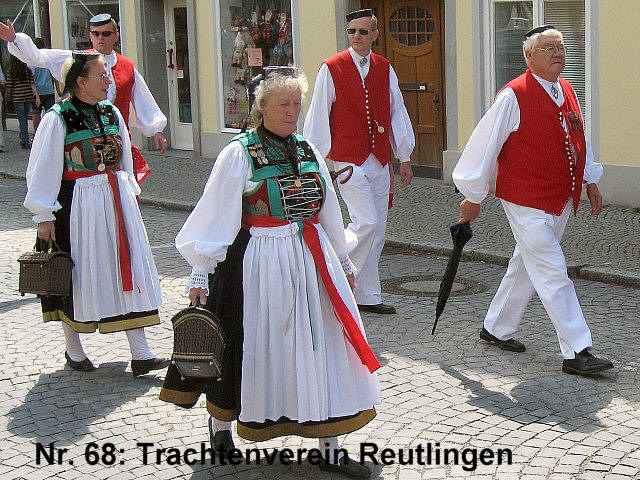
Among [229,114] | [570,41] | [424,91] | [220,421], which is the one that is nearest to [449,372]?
[220,421]

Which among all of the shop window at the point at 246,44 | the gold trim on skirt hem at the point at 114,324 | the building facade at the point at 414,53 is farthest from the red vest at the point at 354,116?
the shop window at the point at 246,44

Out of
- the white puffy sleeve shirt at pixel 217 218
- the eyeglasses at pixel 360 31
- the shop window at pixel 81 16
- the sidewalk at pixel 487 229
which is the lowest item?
the sidewalk at pixel 487 229

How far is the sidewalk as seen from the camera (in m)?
9.95

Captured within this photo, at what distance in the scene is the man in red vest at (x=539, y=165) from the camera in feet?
23.0

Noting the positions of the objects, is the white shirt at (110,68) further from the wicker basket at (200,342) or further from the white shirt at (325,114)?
the wicker basket at (200,342)

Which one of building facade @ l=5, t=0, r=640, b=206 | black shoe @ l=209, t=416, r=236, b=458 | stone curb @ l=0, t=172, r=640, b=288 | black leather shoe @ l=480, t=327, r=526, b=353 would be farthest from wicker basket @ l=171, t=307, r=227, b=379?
building facade @ l=5, t=0, r=640, b=206

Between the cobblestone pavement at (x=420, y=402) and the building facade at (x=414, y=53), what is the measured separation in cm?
428

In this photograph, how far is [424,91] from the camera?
15.3 metres

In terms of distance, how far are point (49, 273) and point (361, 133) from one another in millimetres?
2618

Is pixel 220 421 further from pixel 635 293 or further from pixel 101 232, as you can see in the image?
pixel 635 293

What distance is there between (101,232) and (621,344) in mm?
3257

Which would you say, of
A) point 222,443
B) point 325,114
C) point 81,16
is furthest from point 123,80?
point 81,16

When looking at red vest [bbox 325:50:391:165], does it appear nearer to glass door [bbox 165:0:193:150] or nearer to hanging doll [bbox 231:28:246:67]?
hanging doll [bbox 231:28:246:67]

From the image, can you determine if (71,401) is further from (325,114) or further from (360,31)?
(360,31)
